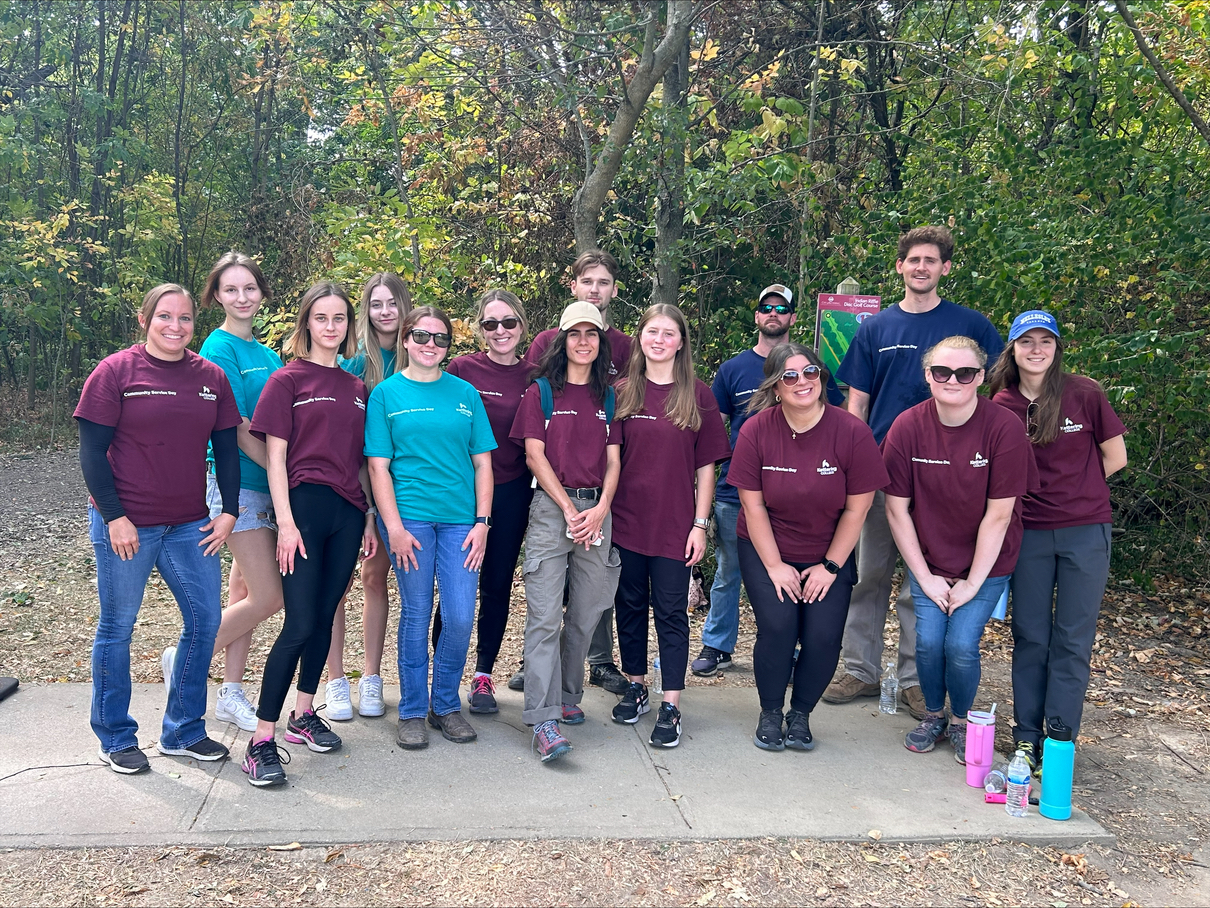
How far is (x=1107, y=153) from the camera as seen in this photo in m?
6.60

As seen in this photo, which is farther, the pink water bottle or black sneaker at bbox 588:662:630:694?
black sneaker at bbox 588:662:630:694

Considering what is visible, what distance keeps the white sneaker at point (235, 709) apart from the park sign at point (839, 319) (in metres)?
3.78

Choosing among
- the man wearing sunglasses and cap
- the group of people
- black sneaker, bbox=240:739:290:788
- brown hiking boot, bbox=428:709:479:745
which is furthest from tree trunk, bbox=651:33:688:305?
black sneaker, bbox=240:739:290:788

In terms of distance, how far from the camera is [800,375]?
14.0 ft

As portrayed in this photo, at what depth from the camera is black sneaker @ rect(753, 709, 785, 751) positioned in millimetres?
4445

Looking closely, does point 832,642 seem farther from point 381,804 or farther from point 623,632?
point 381,804

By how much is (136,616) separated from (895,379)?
3.67 m

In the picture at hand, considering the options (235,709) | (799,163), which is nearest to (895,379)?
(799,163)

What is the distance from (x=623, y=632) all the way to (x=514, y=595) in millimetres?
2754

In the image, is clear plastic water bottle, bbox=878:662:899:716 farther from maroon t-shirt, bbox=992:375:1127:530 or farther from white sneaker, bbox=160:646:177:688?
white sneaker, bbox=160:646:177:688

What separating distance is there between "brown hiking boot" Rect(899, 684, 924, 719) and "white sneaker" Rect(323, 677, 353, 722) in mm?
2808

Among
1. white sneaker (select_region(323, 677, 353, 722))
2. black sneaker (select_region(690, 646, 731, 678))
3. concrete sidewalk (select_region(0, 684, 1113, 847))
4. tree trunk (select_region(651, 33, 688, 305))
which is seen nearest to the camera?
concrete sidewalk (select_region(0, 684, 1113, 847))

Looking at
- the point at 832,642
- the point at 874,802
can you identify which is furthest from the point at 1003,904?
the point at 832,642

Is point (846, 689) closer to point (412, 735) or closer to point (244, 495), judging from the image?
point (412, 735)
